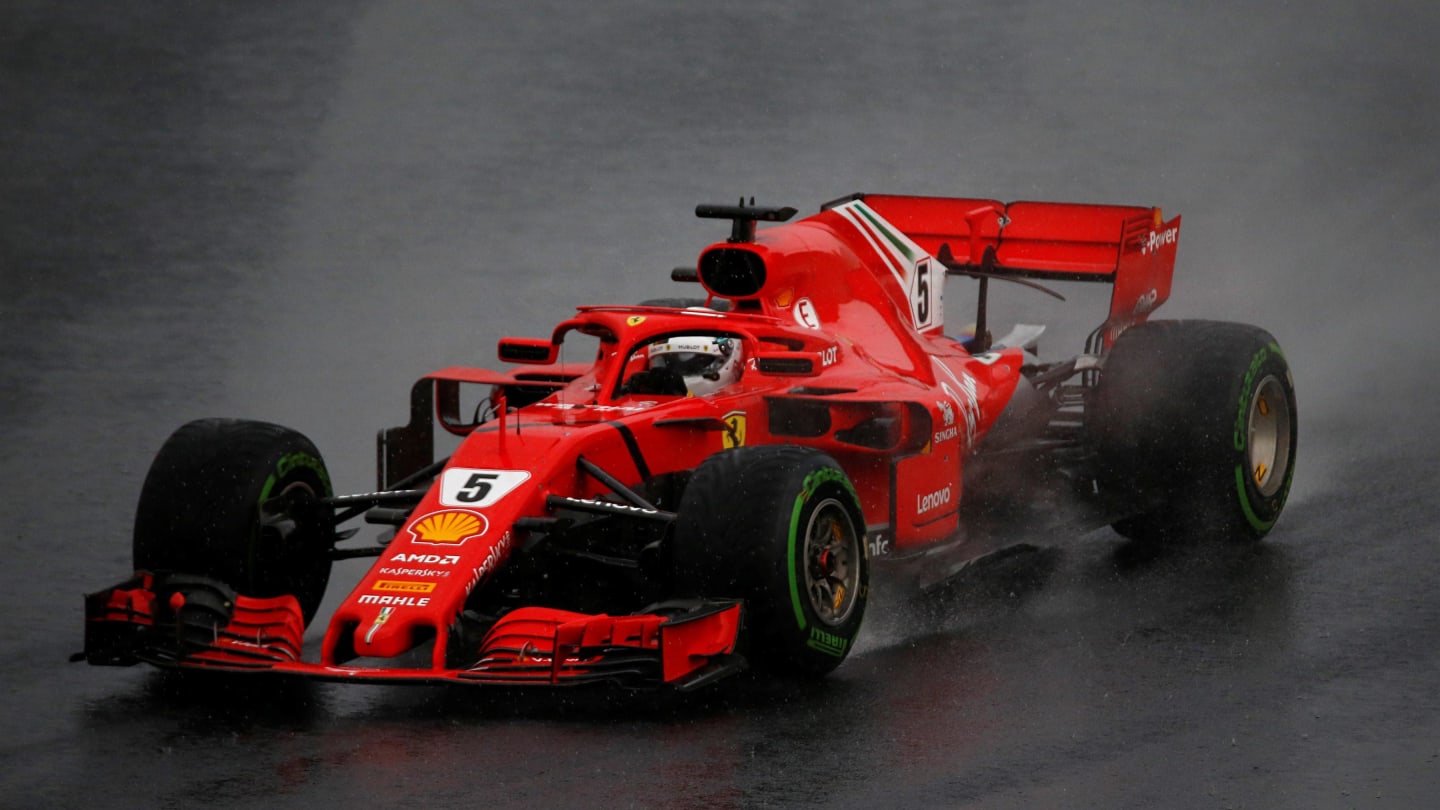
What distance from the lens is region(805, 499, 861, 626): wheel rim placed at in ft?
27.4

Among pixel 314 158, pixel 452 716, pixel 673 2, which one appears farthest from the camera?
pixel 673 2

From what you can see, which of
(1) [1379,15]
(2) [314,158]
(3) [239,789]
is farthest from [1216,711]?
(1) [1379,15]

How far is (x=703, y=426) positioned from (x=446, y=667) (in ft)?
5.70

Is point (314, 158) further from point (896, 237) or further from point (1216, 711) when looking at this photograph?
point (1216, 711)

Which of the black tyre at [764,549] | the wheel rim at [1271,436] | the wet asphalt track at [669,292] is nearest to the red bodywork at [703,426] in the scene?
the black tyre at [764,549]

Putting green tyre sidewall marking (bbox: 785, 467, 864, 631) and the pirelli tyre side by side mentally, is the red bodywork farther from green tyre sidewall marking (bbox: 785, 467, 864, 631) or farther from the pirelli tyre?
the pirelli tyre

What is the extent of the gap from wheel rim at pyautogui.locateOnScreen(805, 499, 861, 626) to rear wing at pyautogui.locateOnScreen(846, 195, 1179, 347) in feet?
11.9

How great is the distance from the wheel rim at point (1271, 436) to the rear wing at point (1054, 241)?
0.96m

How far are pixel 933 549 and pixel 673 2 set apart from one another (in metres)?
15.2

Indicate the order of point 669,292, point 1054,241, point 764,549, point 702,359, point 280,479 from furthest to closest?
point 669,292
point 1054,241
point 702,359
point 280,479
point 764,549

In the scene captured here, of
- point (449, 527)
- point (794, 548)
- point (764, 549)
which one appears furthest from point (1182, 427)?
point (449, 527)

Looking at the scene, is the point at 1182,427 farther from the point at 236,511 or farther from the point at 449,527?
the point at 236,511

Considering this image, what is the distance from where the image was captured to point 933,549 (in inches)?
385

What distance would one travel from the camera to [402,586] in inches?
314
